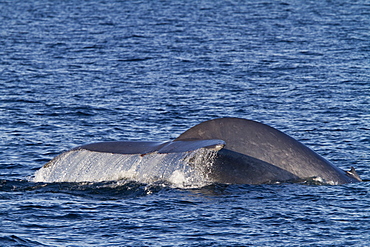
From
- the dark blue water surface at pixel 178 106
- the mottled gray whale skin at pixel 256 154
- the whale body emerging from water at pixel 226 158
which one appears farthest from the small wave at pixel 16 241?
the mottled gray whale skin at pixel 256 154

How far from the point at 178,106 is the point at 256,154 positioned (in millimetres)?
9609

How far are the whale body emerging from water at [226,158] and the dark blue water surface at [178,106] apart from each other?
217 millimetres

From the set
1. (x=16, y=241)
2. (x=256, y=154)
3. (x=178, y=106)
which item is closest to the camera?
(x=16, y=241)

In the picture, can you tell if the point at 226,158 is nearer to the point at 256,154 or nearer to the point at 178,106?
the point at 256,154

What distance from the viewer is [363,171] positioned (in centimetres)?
1313

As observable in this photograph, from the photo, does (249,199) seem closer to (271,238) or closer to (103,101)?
(271,238)

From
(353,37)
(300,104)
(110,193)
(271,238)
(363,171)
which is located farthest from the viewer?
(353,37)

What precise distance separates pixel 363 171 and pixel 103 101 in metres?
9.68

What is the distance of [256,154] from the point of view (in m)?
10.4

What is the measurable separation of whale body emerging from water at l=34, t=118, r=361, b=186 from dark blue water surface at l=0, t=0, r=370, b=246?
0.71 feet

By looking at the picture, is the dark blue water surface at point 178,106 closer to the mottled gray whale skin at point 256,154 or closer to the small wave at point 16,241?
the small wave at point 16,241

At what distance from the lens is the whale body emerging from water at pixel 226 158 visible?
33.8 feet

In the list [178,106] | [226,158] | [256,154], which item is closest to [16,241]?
[226,158]

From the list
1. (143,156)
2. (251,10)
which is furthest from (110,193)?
(251,10)
